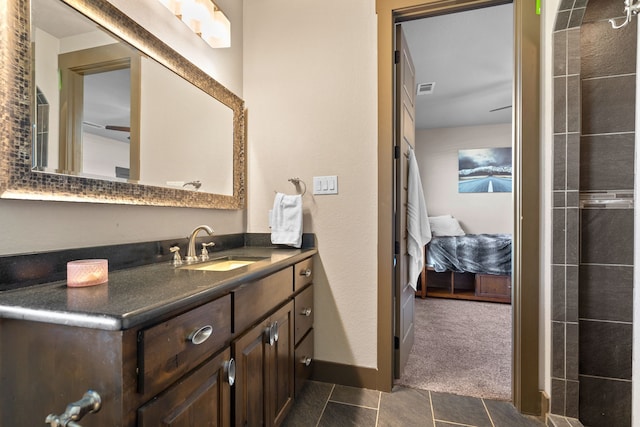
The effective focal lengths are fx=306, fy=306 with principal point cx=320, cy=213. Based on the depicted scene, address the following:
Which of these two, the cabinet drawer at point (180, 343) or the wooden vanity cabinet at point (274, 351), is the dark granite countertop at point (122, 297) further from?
the wooden vanity cabinet at point (274, 351)

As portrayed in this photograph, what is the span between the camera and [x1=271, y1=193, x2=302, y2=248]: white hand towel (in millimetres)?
1801

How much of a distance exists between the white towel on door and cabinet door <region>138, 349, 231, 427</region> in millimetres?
1479

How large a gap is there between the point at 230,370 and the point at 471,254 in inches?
132

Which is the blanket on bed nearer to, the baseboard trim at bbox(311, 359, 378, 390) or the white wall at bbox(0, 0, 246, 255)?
the baseboard trim at bbox(311, 359, 378, 390)

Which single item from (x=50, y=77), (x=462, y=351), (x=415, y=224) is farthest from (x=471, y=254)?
(x=50, y=77)

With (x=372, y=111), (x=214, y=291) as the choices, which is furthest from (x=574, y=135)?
(x=214, y=291)

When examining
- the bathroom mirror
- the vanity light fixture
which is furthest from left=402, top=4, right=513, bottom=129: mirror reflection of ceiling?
the bathroom mirror

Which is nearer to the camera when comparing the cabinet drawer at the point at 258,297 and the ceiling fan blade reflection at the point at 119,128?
the cabinet drawer at the point at 258,297

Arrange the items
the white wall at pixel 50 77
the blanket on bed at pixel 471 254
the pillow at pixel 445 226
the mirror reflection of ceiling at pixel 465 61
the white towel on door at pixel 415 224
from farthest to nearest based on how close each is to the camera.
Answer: the pillow at pixel 445 226
the blanket on bed at pixel 471 254
the mirror reflection of ceiling at pixel 465 61
the white towel on door at pixel 415 224
the white wall at pixel 50 77

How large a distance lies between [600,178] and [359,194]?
114 cm

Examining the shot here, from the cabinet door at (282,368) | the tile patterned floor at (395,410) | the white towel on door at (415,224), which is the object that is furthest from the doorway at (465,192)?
the cabinet door at (282,368)

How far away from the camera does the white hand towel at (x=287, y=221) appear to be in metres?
1.80

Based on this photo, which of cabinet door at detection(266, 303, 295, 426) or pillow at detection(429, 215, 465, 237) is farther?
pillow at detection(429, 215, 465, 237)

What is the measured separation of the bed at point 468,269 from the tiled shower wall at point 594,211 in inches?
84.4
